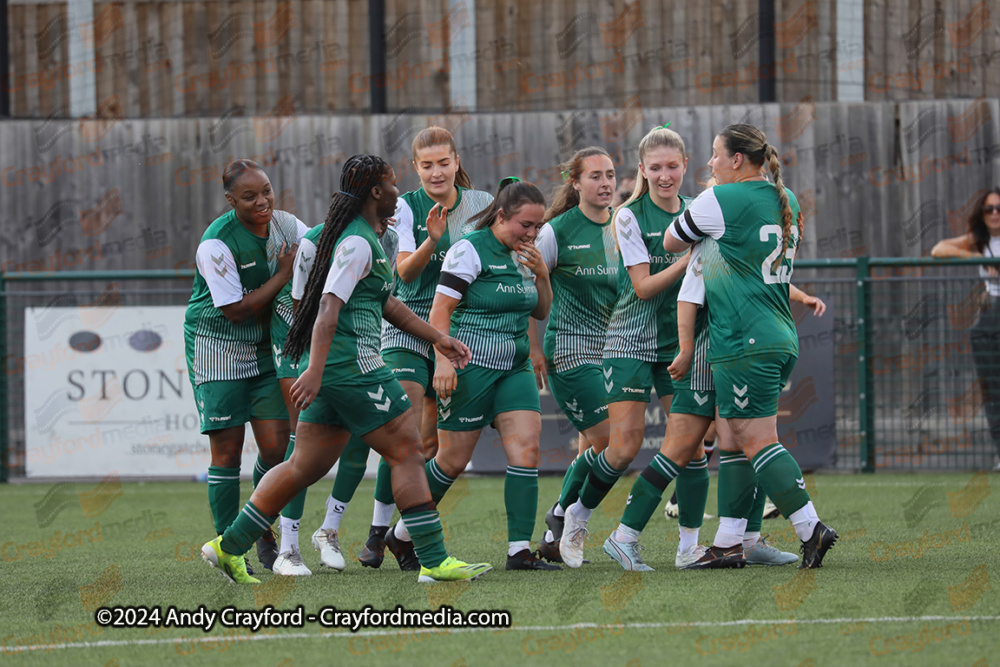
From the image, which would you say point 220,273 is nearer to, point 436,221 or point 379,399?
point 436,221

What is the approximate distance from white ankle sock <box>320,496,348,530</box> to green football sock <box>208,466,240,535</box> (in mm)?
506

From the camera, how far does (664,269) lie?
6629mm

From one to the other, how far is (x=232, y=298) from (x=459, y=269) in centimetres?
108

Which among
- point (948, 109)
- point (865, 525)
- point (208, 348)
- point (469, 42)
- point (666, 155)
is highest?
point (469, 42)

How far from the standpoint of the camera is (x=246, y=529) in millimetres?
5629

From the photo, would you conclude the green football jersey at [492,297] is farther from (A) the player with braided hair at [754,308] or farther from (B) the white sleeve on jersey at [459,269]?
(A) the player with braided hair at [754,308]

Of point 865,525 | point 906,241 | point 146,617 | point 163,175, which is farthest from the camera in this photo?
point 163,175

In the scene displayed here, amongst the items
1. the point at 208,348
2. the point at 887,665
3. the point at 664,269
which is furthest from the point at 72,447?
the point at 887,665

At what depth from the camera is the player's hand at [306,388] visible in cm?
511

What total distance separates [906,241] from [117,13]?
391 inches

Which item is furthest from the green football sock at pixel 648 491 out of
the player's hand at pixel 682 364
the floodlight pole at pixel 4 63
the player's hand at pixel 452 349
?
the floodlight pole at pixel 4 63

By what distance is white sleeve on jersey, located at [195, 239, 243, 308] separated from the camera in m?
6.13

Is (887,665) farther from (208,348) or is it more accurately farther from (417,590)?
(208,348)

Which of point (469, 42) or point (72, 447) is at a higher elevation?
point (469, 42)
